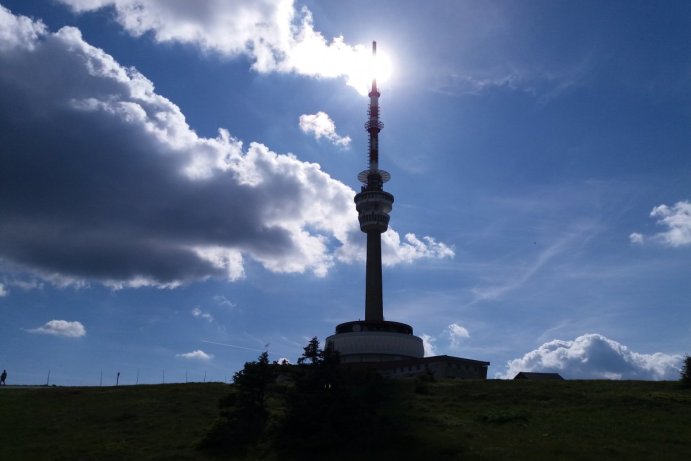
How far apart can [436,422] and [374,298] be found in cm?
7019

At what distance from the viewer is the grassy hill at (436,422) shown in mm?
33719

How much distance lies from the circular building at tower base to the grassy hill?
46.4m

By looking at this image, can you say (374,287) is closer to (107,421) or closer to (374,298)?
(374,298)

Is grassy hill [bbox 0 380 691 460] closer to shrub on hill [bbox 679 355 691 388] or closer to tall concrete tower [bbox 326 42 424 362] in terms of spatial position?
shrub on hill [bbox 679 355 691 388]

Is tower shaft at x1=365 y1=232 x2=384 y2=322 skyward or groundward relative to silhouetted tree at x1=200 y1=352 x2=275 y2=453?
skyward

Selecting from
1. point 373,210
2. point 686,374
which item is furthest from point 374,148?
point 686,374

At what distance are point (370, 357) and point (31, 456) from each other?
7231 centimetres

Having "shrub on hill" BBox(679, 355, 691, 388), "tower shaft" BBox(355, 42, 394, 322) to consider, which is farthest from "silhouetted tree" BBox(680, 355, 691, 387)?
"tower shaft" BBox(355, 42, 394, 322)

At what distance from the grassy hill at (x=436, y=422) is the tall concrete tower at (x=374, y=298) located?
142ft

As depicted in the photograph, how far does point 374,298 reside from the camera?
363 ft

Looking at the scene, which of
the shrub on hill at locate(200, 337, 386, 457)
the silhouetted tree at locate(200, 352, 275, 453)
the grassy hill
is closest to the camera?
the grassy hill

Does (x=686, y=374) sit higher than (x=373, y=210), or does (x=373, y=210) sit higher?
(x=373, y=210)

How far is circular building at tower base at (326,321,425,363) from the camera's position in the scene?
338 feet

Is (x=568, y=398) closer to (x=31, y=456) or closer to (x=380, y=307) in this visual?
(x=31, y=456)
